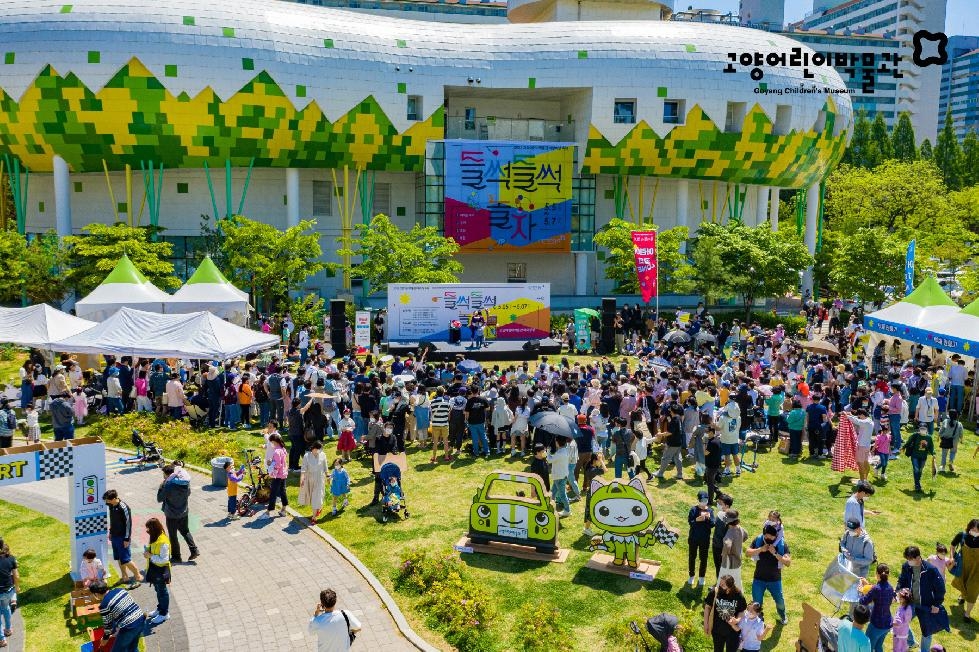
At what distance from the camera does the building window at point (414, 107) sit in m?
44.1

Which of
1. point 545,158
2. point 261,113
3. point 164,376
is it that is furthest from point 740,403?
point 261,113

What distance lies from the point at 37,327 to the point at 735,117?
40.0 m

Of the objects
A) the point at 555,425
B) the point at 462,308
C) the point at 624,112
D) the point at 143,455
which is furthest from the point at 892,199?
the point at 143,455

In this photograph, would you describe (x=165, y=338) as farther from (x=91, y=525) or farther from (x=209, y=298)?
(x=91, y=525)

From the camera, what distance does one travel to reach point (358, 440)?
18547mm

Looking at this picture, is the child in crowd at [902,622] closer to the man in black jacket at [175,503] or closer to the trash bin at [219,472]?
the man in black jacket at [175,503]

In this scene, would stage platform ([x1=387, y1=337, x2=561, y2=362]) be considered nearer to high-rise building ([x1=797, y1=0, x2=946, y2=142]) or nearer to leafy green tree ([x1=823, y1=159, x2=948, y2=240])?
leafy green tree ([x1=823, y1=159, x2=948, y2=240])

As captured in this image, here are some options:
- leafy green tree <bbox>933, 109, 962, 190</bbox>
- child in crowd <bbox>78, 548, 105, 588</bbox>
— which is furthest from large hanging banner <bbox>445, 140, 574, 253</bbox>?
leafy green tree <bbox>933, 109, 962, 190</bbox>

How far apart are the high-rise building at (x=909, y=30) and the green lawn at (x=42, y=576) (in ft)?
414

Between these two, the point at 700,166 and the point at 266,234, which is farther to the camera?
the point at 700,166

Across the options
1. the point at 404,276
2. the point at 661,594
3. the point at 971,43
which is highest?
the point at 971,43

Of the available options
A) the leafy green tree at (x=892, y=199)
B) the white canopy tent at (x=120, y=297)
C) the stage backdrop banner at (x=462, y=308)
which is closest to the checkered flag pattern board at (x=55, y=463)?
the white canopy tent at (x=120, y=297)

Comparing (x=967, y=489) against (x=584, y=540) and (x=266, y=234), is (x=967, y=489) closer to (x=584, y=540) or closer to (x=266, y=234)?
(x=584, y=540)

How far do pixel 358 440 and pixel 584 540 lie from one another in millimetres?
6894
